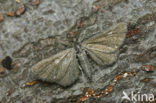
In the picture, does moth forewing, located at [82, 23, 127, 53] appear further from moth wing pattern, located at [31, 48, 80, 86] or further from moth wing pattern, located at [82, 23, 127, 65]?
moth wing pattern, located at [31, 48, 80, 86]

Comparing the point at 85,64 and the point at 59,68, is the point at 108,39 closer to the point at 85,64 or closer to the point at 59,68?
the point at 85,64

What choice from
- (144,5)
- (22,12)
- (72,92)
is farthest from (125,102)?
(22,12)

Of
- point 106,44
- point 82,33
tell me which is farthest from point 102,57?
point 82,33

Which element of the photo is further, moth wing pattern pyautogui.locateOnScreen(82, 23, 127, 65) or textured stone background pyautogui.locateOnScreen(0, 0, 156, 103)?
moth wing pattern pyautogui.locateOnScreen(82, 23, 127, 65)

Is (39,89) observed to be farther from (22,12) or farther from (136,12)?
(136,12)

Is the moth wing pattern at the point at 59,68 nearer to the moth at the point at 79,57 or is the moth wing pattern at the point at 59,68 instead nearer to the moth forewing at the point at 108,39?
the moth at the point at 79,57

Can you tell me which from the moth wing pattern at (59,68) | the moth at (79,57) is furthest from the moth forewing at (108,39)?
the moth wing pattern at (59,68)

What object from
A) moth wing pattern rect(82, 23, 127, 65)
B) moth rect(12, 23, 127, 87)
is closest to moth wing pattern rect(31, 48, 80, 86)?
moth rect(12, 23, 127, 87)
